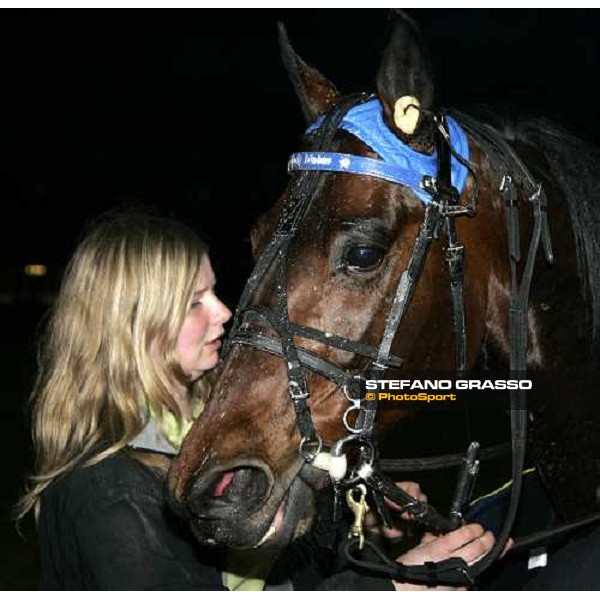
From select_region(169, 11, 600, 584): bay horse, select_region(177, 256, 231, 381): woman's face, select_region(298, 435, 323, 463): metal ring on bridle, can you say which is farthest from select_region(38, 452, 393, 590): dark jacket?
select_region(177, 256, 231, 381): woman's face

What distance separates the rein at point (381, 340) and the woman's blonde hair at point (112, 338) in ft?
1.44

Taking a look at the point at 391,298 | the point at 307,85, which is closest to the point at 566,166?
the point at 391,298

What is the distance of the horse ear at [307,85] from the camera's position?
8.38ft

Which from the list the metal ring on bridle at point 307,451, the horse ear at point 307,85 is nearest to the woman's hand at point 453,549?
the metal ring on bridle at point 307,451

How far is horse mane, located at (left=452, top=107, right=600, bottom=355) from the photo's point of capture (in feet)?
7.39

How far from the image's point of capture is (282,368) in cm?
198

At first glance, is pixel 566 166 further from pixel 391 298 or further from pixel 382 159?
pixel 391 298

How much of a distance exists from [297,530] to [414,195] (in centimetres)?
99

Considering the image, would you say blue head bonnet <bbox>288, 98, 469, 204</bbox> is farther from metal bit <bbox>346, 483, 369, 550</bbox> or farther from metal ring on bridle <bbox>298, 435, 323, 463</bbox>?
metal bit <bbox>346, 483, 369, 550</bbox>

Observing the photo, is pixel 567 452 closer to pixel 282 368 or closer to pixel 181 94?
pixel 282 368

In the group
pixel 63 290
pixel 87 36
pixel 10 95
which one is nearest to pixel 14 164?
pixel 10 95

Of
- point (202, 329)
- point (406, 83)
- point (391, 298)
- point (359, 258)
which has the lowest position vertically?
point (202, 329)

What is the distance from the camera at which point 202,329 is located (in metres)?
A: 2.64

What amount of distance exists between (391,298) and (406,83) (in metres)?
0.60
